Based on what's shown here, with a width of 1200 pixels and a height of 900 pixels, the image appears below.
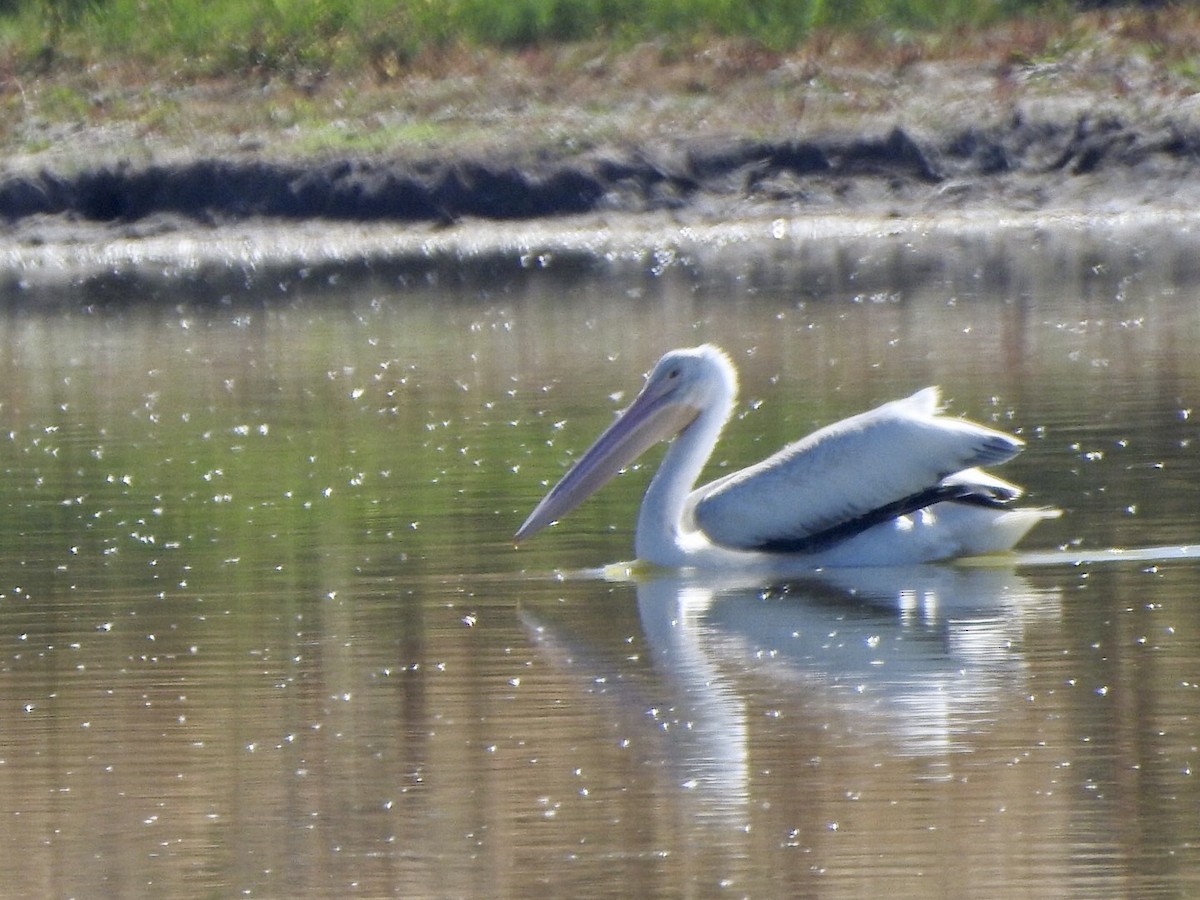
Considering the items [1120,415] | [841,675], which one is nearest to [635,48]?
[1120,415]

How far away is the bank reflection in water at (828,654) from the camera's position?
20.6ft

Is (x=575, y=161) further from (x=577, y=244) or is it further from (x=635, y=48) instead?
(x=635, y=48)

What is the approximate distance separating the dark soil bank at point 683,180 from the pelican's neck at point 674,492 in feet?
47.7

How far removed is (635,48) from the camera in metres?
27.1

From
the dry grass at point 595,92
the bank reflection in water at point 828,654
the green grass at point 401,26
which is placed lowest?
the bank reflection in water at point 828,654

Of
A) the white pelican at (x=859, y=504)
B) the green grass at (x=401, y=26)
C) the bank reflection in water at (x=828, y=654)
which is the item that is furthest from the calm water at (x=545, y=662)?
the green grass at (x=401, y=26)

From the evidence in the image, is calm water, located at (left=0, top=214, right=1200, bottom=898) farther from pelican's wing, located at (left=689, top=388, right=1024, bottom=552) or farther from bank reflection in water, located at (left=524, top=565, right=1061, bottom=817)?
pelican's wing, located at (left=689, top=388, right=1024, bottom=552)

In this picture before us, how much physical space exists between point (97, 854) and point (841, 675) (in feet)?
7.06

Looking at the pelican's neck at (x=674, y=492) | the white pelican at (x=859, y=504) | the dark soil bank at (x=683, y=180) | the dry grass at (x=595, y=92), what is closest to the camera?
the white pelican at (x=859, y=504)

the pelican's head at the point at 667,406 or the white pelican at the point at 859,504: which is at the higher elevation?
the pelican's head at the point at 667,406

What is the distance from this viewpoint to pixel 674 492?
29.2 ft

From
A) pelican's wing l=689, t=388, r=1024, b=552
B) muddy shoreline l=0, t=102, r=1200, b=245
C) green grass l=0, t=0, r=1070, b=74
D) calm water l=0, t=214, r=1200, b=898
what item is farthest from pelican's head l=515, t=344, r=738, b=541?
green grass l=0, t=0, r=1070, b=74

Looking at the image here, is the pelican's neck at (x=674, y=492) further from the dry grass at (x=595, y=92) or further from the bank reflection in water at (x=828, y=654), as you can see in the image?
the dry grass at (x=595, y=92)

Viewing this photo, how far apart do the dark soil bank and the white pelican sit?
49.1 feet
